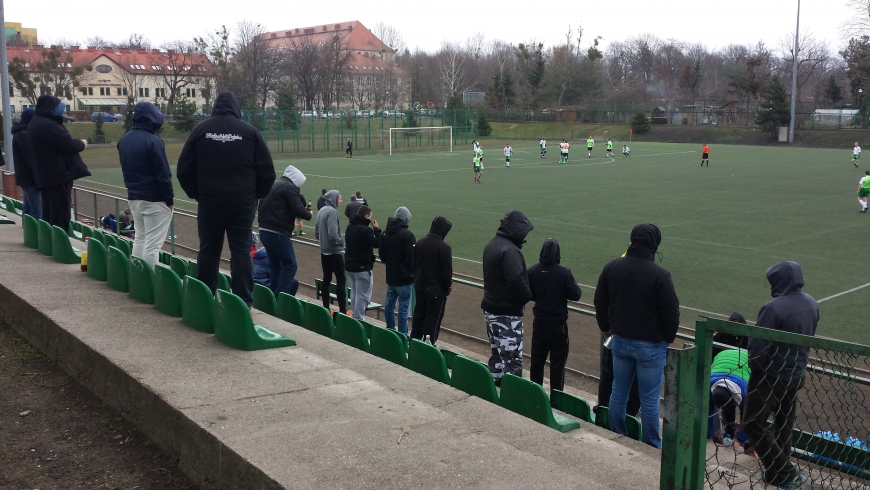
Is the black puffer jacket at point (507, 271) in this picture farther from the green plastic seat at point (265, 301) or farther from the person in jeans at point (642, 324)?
the green plastic seat at point (265, 301)

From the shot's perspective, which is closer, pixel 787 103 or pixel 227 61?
pixel 787 103

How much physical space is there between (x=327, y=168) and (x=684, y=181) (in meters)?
19.0

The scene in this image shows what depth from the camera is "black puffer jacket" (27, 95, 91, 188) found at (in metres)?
8.29

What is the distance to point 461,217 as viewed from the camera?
941 inches

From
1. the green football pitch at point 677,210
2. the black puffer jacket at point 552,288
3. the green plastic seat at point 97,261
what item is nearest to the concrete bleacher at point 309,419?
the green plastic seat at point 97,261

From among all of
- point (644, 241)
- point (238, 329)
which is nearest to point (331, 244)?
point (238, 329)

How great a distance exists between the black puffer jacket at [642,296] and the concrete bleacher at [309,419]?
1.20m

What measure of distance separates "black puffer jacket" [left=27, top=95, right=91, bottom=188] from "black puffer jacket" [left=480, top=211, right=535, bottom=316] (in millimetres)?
4561

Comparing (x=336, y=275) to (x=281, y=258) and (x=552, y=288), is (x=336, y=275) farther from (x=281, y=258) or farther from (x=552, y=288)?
(x=552, y=288)

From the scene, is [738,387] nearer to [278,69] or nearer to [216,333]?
[216,333]

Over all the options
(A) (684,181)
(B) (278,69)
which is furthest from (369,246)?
(B) (278,69)

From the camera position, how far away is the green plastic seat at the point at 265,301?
7.04 m

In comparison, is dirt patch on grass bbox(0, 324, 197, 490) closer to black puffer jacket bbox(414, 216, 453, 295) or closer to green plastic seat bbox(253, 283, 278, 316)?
green plastic seat bbox(253, 283, 278, 316)

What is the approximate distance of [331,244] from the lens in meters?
10.5
